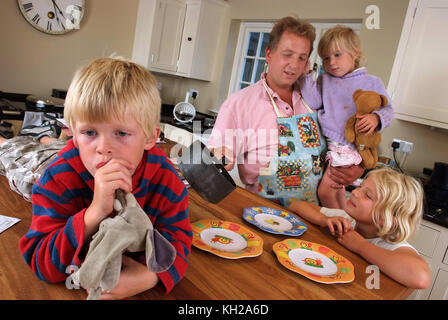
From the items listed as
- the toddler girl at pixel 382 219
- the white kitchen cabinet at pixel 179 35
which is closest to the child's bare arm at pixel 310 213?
the toddler girl at pixel 382 219

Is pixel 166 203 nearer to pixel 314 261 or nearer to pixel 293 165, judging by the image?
pixel 314 261

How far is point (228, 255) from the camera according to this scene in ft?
2.66

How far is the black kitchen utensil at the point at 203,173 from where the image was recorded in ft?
2.82

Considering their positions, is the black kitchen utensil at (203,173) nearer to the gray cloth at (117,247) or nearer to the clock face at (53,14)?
the gray cloth at (117,247)

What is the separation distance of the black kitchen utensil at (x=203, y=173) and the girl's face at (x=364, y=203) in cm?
52

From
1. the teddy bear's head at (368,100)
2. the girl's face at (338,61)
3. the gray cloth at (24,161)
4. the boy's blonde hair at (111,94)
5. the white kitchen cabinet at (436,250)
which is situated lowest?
the white kitchen cabinet at (436,250)

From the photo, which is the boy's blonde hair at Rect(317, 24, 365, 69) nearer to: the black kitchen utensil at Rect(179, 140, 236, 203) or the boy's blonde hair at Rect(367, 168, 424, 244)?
the boy's blonde hair at Rect(367, 168, 424, 244)

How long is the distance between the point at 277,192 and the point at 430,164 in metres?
1.77

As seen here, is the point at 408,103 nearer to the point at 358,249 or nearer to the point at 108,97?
the point at 358,249

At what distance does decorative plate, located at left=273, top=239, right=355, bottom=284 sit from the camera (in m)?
0.80

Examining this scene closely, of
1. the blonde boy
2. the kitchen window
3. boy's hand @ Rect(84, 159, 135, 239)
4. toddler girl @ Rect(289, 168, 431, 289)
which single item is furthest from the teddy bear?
the kitchen window

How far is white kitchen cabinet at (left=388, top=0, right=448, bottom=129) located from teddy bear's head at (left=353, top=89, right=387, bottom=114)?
1.03 meters

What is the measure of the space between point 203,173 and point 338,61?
3.44ft

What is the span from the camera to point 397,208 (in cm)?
107
